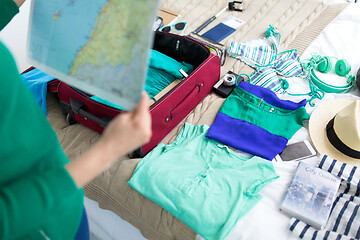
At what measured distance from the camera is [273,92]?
1.25 metres

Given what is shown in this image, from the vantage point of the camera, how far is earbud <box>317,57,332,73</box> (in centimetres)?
136

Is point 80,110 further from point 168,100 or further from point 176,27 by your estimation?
point 176,27

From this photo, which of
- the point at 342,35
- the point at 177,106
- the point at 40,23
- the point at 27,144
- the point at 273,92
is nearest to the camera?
the point at 27,144

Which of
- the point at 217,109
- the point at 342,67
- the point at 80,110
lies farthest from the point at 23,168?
the point at 342,67

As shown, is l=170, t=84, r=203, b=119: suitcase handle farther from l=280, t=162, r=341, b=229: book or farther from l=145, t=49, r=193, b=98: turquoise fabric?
l=280, t=162, r=341, b=229: book

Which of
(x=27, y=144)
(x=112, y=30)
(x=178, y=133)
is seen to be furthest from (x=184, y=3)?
(x=27, y=144)

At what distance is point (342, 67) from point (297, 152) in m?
0.58

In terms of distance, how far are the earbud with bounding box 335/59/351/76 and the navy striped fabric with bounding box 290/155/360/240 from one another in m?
0.58

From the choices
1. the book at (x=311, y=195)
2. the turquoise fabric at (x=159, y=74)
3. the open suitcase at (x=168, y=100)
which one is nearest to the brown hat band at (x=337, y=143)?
the book at (x=311, y=195)

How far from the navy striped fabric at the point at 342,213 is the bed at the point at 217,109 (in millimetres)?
46

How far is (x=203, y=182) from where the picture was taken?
93cm

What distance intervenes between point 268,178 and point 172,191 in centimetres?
33

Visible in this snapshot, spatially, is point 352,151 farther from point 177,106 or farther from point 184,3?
point 184,3

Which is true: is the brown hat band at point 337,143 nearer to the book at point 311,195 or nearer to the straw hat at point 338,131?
the straw hat at point 338,131
